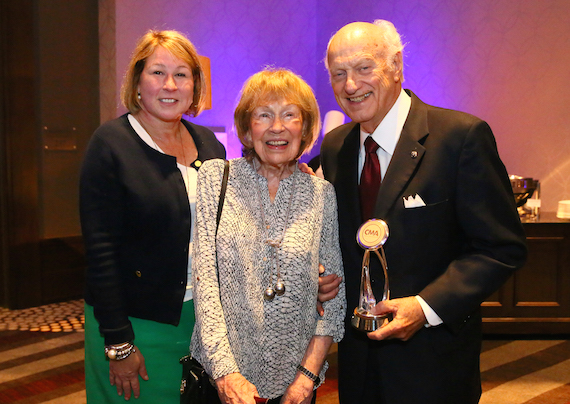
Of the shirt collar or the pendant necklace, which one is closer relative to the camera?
the pendant necklace

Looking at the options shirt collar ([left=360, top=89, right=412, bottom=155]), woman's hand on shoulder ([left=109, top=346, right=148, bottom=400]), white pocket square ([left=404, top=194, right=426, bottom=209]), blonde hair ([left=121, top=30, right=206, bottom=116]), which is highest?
blonde hair ([left=121, top=30, right=206, bottom=116])

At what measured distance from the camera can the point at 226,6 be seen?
18.5 feet

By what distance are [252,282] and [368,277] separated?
357 millimetres

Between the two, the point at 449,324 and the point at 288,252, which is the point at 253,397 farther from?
the point at 449,324

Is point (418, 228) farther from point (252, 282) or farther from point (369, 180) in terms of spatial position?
point (252, 282)

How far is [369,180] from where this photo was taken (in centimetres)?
183

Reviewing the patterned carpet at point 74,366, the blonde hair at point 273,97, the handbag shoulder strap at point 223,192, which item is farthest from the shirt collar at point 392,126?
the patterned carpet at point 74,366

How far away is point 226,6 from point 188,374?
4780 mm

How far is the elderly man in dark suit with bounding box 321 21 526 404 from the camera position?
1.65m

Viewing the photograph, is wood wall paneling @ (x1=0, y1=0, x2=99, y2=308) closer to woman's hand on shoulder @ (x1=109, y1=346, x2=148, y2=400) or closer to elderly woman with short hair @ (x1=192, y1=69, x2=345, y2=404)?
woman's hand on shoulder @ (x1=109, y1=346, x2=148, y2=400)

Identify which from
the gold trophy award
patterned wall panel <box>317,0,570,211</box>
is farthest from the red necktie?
patterned wall panel <box>317,0,570,211</box>

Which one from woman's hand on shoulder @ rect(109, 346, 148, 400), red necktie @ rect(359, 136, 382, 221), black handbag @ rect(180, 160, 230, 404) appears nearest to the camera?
black handbag @ rect(180, 160, 230, 404)

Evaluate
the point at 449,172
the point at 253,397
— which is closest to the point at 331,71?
the point at 449,172

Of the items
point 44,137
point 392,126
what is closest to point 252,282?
point 392,126
